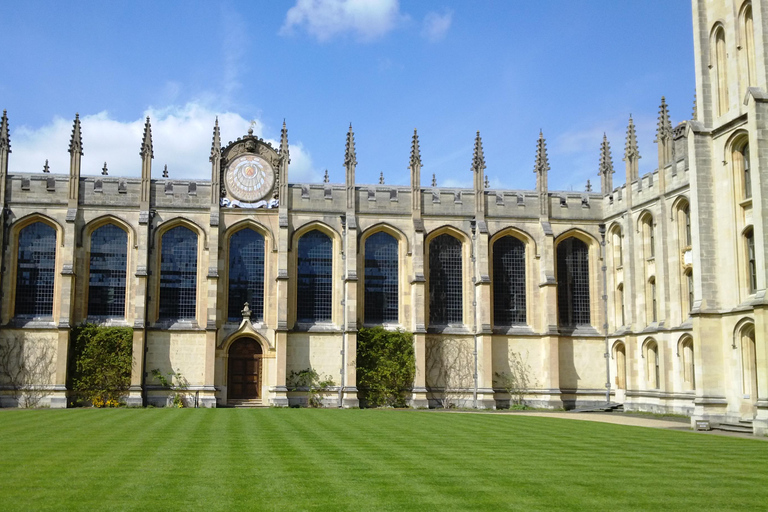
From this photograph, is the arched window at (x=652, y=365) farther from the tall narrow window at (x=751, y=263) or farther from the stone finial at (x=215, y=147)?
the stone finial at (x=215, y=147)

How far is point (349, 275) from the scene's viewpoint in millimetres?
36156

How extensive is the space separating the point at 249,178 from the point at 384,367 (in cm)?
1075

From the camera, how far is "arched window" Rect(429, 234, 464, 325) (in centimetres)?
3784

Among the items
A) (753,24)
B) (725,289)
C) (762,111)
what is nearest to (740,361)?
(725,289)

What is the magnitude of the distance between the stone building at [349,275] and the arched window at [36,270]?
2.5 inches

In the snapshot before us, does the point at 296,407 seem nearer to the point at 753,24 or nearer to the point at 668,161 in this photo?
the point at 668,161

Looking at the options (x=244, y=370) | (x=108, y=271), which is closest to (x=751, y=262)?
(x=244, y=370)

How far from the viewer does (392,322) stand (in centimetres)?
3738

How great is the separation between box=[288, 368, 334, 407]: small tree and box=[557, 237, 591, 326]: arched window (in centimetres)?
1181

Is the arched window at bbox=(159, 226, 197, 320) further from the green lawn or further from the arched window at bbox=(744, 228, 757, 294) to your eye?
the arched window at bbox=(744, 228, 757, 294)

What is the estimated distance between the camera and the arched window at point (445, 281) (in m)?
37.8

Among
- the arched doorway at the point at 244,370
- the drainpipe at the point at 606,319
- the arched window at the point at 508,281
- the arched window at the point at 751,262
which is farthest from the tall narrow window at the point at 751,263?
the arched doorway at the point at 244,370

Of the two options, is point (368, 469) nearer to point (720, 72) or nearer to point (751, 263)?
point (751, 263)

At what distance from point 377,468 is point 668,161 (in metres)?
24.9
